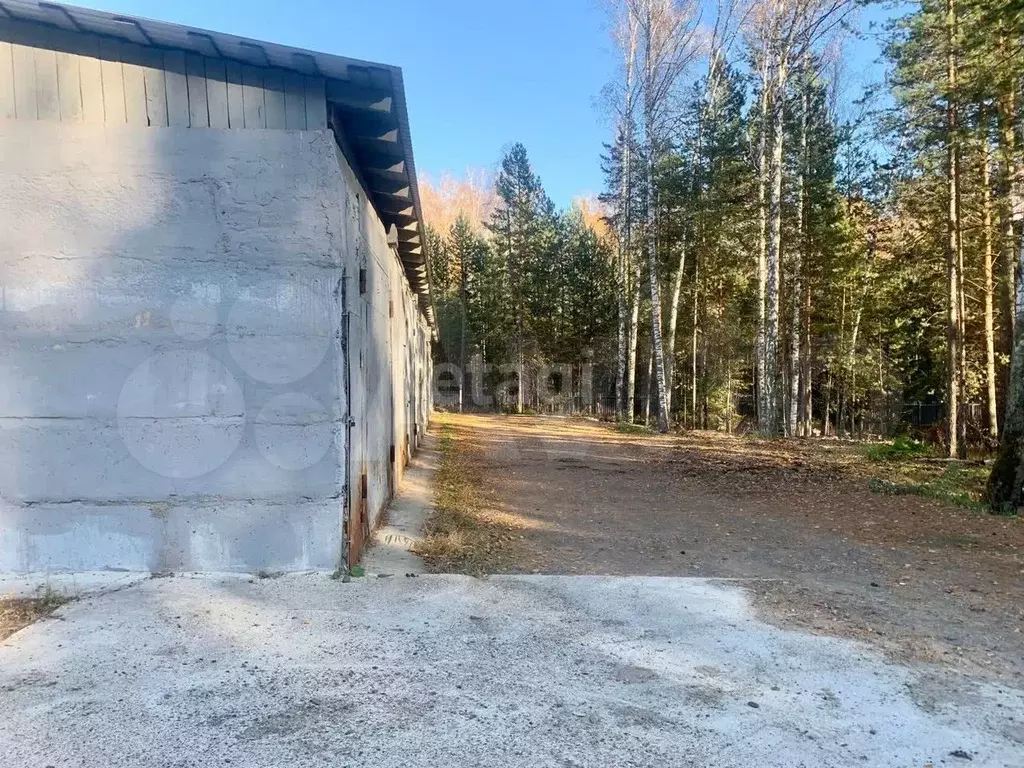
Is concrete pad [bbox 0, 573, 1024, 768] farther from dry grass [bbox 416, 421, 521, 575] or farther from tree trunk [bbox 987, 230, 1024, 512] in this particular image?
tree trunk [bbox 987, 230, 1024, 512]

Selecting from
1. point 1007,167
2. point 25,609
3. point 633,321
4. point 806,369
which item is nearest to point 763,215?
point 1007,167

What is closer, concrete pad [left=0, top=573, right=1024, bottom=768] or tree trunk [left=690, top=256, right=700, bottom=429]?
concrete pad [left=0, top=573, right=1024, bottom=768]

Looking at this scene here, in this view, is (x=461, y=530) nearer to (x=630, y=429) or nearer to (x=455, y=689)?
(x=455, y=689)

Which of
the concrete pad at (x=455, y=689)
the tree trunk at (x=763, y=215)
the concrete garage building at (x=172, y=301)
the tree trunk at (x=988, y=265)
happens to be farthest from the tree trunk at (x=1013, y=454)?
the tree trunk at (x=763, y=215)

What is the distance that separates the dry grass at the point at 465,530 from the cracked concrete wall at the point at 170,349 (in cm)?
109

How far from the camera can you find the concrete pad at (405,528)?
469cm

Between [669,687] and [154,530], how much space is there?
3.40 metres

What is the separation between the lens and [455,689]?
2.75 metres

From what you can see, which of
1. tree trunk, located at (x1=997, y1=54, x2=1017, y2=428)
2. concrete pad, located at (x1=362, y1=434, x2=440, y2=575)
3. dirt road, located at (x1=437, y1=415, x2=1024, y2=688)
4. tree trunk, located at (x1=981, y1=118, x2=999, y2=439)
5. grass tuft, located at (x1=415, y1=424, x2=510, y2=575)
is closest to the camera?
dirt road, located at (x1=437, y1=415, x2=1024, y2=688)

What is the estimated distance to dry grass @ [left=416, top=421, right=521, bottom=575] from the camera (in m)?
4.97

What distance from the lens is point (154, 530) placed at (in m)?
4.09

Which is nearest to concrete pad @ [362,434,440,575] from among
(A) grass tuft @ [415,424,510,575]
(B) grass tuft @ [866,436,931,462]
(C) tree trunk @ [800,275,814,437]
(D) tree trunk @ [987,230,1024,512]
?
(A) grass tuft @ [415,424,510,575]

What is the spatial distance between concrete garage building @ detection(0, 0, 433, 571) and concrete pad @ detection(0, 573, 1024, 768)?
1.93 feet

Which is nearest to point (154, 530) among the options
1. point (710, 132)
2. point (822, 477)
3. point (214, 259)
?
point (214, 259)
